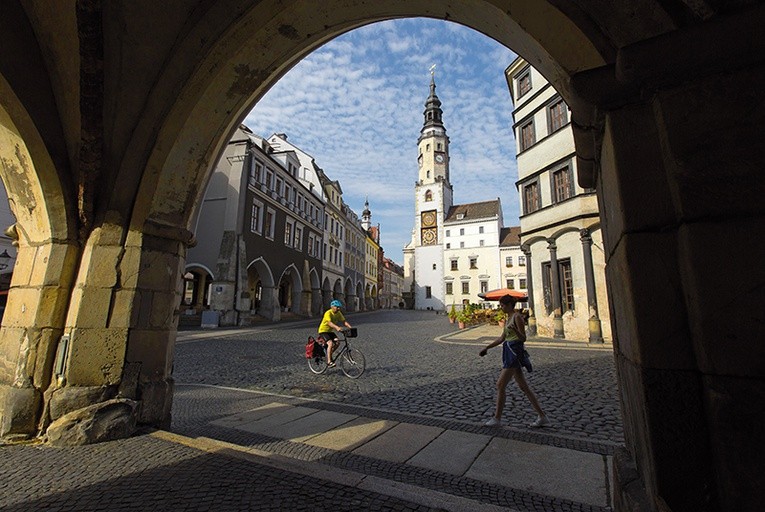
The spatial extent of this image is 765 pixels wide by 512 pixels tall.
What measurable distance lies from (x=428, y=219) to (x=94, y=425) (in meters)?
56.3

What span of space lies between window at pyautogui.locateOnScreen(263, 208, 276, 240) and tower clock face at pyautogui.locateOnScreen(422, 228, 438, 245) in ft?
115

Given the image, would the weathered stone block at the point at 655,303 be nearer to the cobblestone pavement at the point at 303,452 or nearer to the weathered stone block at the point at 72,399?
the cobblestone pavement at the point at 303,452

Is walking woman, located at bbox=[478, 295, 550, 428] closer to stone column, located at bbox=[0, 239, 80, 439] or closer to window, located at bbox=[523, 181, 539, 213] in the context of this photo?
stone column, located at bbox=[0, 239, 80, 439]

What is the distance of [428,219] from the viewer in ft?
191

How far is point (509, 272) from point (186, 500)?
5309 cm

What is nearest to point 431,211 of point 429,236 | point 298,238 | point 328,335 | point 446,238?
point 429,236

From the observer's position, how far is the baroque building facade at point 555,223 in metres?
14.0

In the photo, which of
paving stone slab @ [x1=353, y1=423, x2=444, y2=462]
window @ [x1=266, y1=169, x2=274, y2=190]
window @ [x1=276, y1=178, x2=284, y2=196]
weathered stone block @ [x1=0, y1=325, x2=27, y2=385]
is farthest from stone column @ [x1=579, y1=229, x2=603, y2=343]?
window @ [x1=276, y1=178, x2=284, y2=196]

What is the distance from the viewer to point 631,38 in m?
1.60

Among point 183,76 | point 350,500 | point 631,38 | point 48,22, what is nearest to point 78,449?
point 350,500

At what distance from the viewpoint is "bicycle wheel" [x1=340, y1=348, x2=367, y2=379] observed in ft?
25.9

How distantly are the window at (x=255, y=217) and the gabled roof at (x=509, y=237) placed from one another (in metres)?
38.6

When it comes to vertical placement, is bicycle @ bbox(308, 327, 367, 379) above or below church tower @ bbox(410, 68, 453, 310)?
below

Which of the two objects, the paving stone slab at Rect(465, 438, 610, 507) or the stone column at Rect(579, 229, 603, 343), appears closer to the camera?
the paving stone slab at Rect(465, 438, 610, 507)
